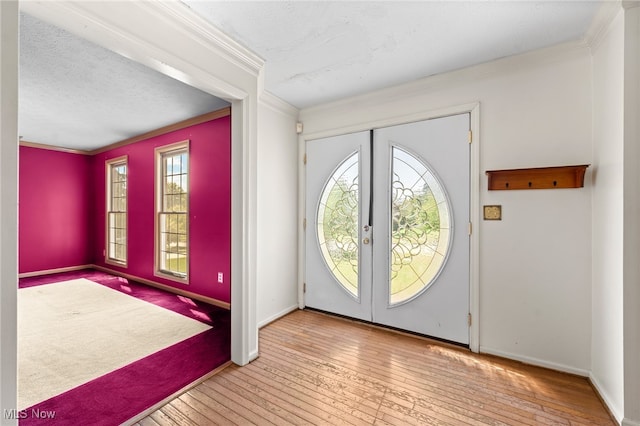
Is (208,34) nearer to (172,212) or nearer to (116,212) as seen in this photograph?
(172,212)

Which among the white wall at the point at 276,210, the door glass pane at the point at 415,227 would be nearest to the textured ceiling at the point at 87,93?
the white wall at the point at 276,210

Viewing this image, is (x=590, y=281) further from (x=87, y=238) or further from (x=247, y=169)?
(x=87, y=238)

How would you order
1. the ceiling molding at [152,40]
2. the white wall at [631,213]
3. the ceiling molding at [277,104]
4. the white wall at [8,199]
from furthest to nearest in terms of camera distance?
the ceiling molding at [277,104] → the white wall at [631,213] → the ceiling molding at [152,40] → the white wall at [8,199]

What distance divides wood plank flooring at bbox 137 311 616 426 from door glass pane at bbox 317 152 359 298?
2.76ft

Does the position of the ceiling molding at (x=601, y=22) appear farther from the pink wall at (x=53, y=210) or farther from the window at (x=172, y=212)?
the pink wall at (x=53, y=210)

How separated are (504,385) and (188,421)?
7.25 feet

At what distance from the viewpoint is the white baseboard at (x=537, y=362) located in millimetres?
2180

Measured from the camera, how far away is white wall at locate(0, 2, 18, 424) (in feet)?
3.58

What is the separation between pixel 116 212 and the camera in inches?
221

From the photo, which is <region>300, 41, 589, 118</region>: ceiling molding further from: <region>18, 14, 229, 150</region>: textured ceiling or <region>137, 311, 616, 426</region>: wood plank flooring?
<region>137, 311, 616, 426</region>: wood plank flooring

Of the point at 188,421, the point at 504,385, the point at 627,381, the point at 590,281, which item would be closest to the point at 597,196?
the point at 590,281

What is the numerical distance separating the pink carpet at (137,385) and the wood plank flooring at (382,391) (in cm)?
18

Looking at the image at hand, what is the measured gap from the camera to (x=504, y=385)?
6.79 ft

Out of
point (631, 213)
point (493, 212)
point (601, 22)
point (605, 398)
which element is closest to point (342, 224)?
point (493, 212)
